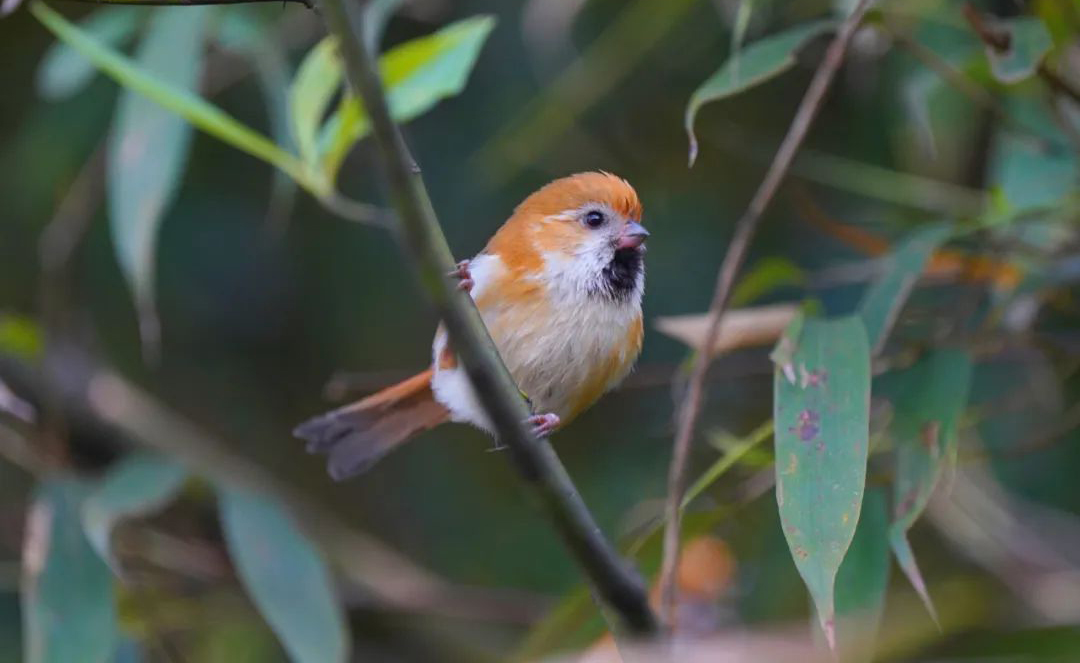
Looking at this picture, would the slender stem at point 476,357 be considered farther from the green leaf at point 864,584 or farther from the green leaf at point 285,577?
the green leaf at point 285,577

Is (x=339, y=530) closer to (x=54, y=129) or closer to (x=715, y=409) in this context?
(x=715, y=409)

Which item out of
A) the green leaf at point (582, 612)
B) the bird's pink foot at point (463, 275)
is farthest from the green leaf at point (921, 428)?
the bird's pink foot at point (463, 275)

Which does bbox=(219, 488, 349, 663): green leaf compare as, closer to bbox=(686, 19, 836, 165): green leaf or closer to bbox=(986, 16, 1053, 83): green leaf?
bbox=(686, 19, 836, 165): green leaf

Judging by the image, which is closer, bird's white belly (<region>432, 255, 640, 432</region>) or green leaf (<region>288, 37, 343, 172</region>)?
bird's white belly (<region>432, 255, 640, 432</region>)

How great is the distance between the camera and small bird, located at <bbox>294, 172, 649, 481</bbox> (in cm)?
203

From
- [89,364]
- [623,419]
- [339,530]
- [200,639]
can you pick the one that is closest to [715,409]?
[623,419]

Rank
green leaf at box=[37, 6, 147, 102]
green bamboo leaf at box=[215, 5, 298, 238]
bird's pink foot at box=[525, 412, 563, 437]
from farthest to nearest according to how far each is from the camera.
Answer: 1. green bamboo leaf at box=[215, 5, 298, 238]
2. green leaf at box=[37, 6, 147, 102]
3. bird's pink foot at box=[525, 412, 563, 437]

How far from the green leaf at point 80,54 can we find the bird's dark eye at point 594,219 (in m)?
1.21

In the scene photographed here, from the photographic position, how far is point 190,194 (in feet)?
12.0

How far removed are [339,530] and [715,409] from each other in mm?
1092

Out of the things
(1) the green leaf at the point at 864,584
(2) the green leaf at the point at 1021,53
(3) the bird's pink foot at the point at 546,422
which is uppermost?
(3) the bird's pink foot at the point at 546,422

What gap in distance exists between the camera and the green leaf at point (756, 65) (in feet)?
6.53

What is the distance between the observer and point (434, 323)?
3074 mm

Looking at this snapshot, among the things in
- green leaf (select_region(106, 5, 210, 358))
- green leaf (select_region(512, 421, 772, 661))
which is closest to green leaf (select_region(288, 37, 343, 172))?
green leaf (select_region(106, 5, 210, 358))
